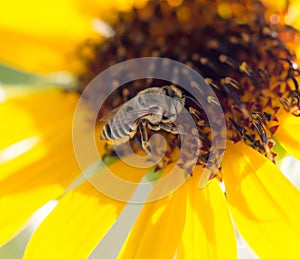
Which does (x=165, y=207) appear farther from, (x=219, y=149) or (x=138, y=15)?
(x=138, y=15)

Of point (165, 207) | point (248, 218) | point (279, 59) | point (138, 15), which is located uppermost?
point (138, 15)

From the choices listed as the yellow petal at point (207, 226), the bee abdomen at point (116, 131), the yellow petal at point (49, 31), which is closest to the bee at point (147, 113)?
the bee abdomen at point (116, 131)

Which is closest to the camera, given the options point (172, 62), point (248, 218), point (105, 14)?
point (248, 218)

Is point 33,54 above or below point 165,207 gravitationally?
above

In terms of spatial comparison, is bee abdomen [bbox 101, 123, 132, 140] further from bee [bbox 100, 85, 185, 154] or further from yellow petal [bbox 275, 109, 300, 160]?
yellow petal [bbox 275, 109, 300, 160]

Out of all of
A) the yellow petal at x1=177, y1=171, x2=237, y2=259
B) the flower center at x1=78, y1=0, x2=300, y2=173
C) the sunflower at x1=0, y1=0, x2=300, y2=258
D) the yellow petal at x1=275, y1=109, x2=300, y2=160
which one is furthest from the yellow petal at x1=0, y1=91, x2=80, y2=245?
the yellow petal at x1=275, y1=109, x2=300, y2=160

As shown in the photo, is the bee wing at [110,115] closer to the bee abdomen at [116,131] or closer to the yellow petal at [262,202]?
the bee abdomen at [116,131]

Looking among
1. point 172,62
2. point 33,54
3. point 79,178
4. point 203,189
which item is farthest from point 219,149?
point 33,54

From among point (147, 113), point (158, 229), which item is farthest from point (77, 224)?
point (147, 113)
